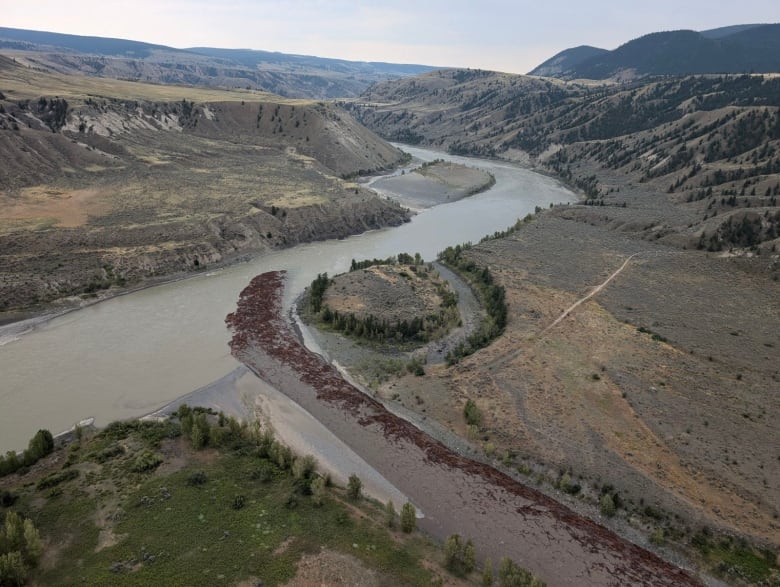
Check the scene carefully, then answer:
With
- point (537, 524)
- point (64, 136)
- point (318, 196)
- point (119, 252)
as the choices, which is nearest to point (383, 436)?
point (537, 524)

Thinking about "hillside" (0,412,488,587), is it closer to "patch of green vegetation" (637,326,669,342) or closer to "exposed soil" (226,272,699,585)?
"exposed soil" (226,272,699,585)

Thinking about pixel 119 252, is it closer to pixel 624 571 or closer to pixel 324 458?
pixel 324 458

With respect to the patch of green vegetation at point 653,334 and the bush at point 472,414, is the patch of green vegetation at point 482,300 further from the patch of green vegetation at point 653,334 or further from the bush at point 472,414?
the patch of green vegetation at point 653,334

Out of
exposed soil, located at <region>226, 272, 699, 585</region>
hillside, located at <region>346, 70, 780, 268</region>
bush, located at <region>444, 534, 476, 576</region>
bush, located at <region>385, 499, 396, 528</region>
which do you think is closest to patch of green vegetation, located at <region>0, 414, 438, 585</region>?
bush, located at <region>385, 499, 396, 528</region>

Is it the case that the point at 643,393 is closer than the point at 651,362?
Yes

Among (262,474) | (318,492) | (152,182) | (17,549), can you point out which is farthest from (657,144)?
(17,549)

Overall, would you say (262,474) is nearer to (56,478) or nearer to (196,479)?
(196,479)
